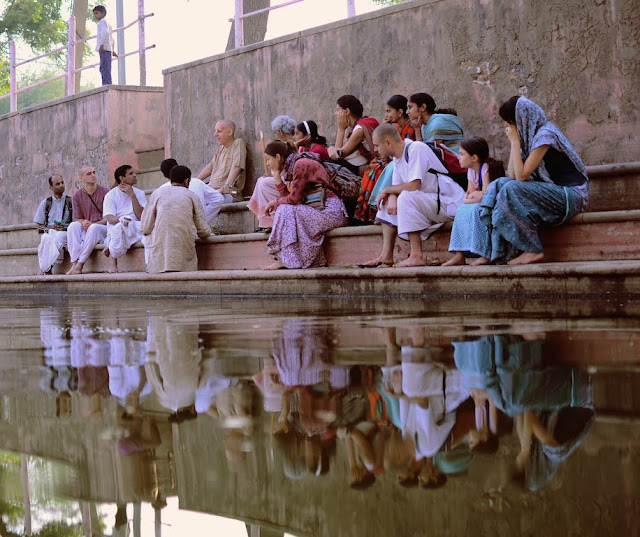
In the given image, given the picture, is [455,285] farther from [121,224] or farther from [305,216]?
[121,224]

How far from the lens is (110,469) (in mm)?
1353

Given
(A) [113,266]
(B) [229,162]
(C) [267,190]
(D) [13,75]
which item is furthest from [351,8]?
(D) [13,75]

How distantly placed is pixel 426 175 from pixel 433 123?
28.6 inches

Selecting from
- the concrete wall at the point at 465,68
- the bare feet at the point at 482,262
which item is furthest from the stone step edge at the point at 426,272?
the concrete wall at the point at 465,68

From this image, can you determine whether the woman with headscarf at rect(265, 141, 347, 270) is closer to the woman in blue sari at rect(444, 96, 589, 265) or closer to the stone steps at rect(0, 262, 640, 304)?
the stone steps at rect(0, 262, 640, 304)

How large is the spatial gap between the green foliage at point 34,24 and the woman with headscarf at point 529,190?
29762 millimetres

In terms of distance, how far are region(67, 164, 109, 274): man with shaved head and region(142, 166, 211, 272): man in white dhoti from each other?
1.89 metres

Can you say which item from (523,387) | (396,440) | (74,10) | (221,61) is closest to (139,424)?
(396,440)

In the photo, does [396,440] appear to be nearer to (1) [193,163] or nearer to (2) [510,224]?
(2) [510,224]

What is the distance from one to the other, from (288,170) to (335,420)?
24.0ft

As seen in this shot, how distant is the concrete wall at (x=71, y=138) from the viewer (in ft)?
47.2

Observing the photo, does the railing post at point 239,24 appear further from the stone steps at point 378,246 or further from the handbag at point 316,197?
the handbag at point 316,197

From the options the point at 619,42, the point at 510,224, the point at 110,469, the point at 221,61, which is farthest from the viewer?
the point at 221,61

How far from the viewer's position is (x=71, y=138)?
49.3 feet
